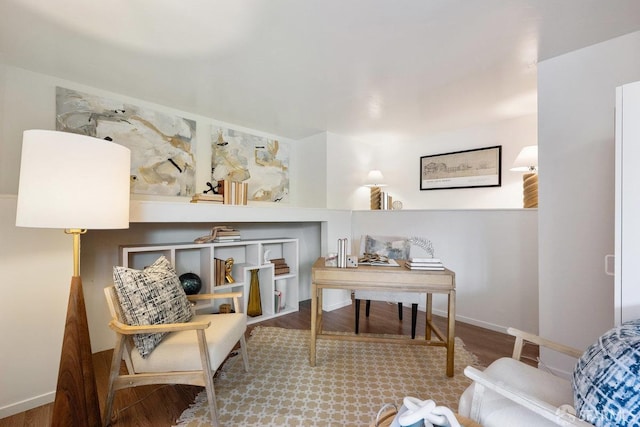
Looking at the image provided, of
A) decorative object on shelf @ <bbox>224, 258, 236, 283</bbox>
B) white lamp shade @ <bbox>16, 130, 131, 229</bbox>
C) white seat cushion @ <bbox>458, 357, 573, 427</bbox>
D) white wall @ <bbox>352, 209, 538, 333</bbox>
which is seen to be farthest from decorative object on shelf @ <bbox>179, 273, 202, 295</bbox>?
white wall @ <bbox>352, 209, 538, 333</bbox>

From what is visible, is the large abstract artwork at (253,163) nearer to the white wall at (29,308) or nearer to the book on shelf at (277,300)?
the book on shelf at (277,300)

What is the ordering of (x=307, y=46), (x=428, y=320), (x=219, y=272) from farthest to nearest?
(x=219, y=272) → (x=428, y=320) → (x=307, y=46)

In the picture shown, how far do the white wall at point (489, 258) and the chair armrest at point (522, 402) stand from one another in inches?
83.4

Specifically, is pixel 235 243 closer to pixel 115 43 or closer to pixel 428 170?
pixel 115 43

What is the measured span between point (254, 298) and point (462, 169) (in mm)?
3116

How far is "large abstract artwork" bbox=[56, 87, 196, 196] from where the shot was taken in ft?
7.35

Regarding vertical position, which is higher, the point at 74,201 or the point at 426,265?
the point at 74,201

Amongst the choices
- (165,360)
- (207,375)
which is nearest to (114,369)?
(165,360)

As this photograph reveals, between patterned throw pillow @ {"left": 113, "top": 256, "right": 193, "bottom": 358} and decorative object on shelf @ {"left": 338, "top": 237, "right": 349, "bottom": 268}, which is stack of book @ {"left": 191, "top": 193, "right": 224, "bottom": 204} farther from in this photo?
decorative object on shelf @ {"left": 338, "top": 237, "right": 349, "bottom": 268}

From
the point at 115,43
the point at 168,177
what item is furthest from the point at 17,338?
the point at 115,43

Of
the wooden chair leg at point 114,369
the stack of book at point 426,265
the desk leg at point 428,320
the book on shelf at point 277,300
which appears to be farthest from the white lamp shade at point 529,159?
the wooden chair leg at point 114,369

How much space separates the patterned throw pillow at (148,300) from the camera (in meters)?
1.46

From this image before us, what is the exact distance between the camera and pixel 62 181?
A: 1.21 meters

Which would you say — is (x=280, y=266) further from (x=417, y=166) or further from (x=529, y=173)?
(x=529, y=173)
